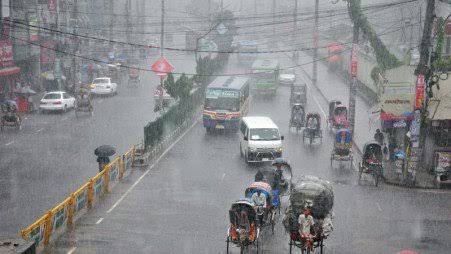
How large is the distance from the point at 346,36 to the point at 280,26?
122 ft

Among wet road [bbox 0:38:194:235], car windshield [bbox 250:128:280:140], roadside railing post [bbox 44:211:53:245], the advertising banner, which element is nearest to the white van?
car windshield [bbox 250:128:280:140]

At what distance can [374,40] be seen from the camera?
36.9m

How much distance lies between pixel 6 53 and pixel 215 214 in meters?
32.8

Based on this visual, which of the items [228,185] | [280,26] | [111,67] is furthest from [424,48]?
[280,26]

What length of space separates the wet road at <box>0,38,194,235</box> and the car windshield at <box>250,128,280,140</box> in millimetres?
6691

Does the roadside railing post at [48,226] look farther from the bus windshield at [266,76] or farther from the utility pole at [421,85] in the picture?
the bus windshield at [266,76]

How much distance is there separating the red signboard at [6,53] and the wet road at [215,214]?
21161mm

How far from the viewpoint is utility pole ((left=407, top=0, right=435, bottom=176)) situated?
2690cm

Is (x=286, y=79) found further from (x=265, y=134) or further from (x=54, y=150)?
(x=54, y=150)

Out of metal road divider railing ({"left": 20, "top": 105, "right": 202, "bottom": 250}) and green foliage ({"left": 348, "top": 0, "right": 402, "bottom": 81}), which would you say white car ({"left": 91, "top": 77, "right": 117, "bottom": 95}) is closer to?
metal road divider railing ({"left": 20, "top": 105, "right": 202, "bottom": 250})

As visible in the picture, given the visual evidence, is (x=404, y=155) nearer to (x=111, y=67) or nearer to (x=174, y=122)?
(x=174, y=122)

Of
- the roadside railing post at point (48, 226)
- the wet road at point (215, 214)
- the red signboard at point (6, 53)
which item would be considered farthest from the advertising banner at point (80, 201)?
the red signboard at point (6, 53)

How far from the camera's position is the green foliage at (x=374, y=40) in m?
36.4

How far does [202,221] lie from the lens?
22500mm
